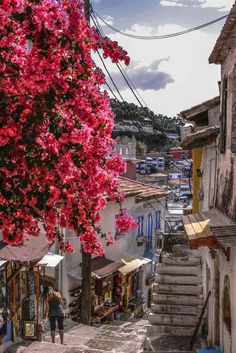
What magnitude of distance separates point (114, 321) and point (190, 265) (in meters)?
6.37

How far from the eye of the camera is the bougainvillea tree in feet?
23.1

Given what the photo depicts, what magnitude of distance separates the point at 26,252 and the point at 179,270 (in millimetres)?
7028

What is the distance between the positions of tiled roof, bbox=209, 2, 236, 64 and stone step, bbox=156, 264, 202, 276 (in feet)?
28.8

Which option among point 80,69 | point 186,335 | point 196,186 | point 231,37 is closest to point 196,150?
point 196,186

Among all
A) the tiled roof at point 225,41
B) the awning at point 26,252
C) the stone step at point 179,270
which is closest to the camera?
the tiled roof at point 225,41

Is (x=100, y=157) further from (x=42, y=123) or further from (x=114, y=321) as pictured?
(x=114, y=321)

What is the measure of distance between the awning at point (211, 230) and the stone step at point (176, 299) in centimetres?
572

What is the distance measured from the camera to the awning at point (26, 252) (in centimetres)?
1204

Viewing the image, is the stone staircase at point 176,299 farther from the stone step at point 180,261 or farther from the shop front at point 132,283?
the shop front at point 132,283

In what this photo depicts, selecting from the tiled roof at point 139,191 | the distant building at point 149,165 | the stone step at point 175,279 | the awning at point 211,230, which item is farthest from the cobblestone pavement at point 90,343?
the distant building at point 149,165

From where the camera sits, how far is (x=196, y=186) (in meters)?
19.5

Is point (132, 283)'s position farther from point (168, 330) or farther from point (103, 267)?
point (168, 330)

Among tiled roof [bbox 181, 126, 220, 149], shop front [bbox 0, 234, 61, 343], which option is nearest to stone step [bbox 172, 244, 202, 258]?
shop front [bbox 0, 234, 61, 343]

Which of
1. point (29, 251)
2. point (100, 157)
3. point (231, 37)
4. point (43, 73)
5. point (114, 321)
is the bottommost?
point (114, 321)
